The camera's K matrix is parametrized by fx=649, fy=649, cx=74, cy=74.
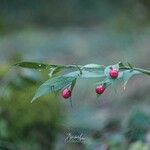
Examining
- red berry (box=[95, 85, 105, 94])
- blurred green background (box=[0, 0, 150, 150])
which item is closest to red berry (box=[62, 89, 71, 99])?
red berry (box=[95, 85, 105, 94])

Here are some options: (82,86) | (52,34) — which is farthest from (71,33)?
(82,86)

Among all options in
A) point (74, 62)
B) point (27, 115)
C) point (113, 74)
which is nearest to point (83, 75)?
point (113, 74)

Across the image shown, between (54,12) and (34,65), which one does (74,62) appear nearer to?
(54,12)

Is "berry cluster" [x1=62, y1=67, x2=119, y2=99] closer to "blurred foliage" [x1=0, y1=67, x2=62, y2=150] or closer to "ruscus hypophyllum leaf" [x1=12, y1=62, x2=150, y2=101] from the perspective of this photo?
"ruscus hypophyllum leaf" [x1=12, y1=62, x2=150, y2=101]

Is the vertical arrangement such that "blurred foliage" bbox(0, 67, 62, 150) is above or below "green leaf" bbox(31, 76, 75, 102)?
below

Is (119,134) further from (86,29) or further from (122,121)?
(86,29)

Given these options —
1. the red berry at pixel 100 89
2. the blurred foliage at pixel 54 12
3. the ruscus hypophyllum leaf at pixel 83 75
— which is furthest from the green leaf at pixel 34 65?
the blurred foliage at pixel 54 12

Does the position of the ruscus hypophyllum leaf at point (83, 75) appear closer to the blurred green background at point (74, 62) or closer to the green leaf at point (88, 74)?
the green leaf at point (88, 74)

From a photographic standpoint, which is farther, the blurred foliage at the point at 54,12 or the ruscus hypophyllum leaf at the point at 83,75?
→ the blurred foliage at the point at 54,12
